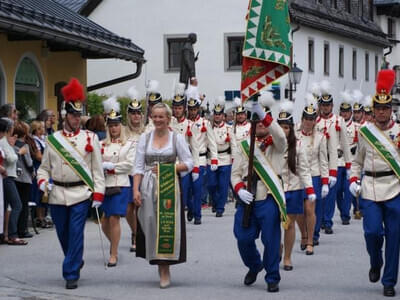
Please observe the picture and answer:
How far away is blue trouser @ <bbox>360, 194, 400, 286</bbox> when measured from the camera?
8.84 meters

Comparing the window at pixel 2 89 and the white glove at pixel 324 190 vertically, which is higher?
the window at pixel 2 89

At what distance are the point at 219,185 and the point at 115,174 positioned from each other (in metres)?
6.28

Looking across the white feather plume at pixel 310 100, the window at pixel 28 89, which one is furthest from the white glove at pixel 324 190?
the window at pixel 28 89

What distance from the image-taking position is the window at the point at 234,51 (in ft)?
125

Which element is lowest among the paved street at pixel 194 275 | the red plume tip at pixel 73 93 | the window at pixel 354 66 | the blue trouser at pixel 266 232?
the paved street at pixel 194 275

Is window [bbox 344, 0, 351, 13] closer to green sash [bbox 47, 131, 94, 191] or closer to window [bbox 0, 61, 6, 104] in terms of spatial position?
window [bbox 0, 61, 6, 104]

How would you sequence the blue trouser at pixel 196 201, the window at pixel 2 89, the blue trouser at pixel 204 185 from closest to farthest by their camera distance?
the blue trouser at pixel 196 201
the window at pixel 2 89
the blue trouser at pixel 204 185

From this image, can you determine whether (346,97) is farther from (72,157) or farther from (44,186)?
(44,186)

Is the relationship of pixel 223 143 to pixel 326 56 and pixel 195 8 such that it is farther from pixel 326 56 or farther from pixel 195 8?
pixel 326 56

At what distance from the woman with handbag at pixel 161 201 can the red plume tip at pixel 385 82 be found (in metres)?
1.97

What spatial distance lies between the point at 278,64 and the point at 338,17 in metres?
38.1

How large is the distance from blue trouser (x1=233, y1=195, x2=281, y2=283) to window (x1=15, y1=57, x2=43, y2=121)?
9.19 m

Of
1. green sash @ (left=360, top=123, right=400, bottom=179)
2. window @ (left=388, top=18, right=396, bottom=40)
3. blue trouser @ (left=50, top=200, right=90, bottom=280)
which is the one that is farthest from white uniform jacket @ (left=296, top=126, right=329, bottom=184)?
window @ (left=388, top=18, right=396, bottom=40)

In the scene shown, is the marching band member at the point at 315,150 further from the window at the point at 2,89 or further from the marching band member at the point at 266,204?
the window at the point at 2,89
